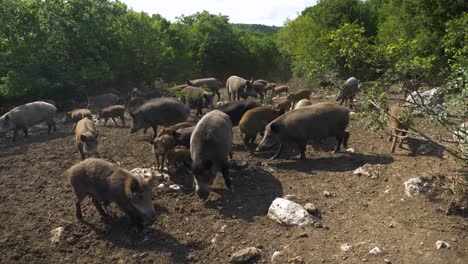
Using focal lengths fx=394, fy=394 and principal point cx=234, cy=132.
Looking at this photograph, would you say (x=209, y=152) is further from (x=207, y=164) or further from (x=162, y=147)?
(x=162, y=147)

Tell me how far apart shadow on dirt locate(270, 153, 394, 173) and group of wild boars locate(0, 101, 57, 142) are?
32.3 feet

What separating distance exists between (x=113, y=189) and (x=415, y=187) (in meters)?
5.40

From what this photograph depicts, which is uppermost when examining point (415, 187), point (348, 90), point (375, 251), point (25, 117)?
point (348, 90)

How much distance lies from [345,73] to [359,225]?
50.8ft

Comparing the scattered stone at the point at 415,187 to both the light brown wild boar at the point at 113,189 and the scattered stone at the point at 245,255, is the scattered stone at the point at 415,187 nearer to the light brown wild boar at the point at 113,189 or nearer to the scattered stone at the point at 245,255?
the scattered stone at the point at 245,255

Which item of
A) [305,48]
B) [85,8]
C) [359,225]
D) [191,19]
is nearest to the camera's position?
[359,225]

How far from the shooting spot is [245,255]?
19.1 ft

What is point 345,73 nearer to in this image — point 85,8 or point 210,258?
point 85,8

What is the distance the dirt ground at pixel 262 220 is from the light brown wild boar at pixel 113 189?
0.31 meters

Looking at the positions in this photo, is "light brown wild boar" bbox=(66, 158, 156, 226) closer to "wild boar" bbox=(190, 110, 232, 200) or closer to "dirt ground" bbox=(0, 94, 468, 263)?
"dirt ground" bbox=(0, 94, 468, 263)

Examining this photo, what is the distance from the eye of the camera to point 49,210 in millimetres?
7754

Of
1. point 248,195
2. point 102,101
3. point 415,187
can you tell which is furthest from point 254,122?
point 102,101

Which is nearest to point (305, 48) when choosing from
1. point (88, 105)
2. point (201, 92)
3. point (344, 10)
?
point (344, 10)

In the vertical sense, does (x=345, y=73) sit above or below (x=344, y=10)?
below
